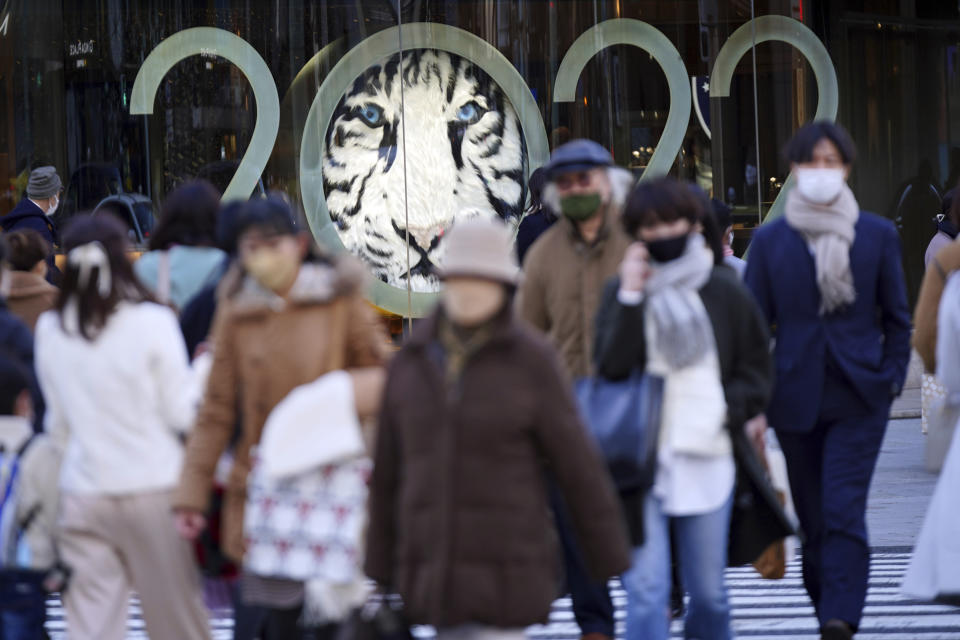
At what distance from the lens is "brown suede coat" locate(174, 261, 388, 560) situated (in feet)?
16.5

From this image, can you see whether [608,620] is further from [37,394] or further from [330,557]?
[37,394]

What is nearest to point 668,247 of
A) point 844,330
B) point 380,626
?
point 844,330

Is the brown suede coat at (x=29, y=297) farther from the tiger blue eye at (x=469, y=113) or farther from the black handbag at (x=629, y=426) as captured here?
the tiger blue eye at (x=469, y=113)

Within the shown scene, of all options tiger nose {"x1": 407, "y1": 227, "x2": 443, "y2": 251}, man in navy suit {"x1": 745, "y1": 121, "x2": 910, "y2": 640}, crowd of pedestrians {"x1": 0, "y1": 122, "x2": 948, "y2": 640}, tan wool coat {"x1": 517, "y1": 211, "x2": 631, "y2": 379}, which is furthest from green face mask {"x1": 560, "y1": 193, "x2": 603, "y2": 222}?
tiger nose {"x1": 407, "y1": 227, "x2": 443, "y2": 251}

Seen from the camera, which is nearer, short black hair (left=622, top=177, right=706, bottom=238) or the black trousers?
short black hair (left=622, top=177, right=706, bottom=238)

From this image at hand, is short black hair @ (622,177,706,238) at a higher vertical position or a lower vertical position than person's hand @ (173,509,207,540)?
higher

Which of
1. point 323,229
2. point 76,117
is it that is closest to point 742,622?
point 323,229

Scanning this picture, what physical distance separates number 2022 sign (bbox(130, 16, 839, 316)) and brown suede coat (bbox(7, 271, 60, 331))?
7.48 m

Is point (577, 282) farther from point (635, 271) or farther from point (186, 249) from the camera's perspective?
point (186, 249)

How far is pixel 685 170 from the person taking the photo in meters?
15.6

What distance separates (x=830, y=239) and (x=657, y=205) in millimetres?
1119

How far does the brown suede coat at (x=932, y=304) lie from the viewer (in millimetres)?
7098

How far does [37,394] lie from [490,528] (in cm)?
300

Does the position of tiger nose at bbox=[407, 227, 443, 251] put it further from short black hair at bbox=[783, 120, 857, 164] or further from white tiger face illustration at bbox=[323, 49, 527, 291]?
short black hair at bbox=[783, 120, 857, 164]
